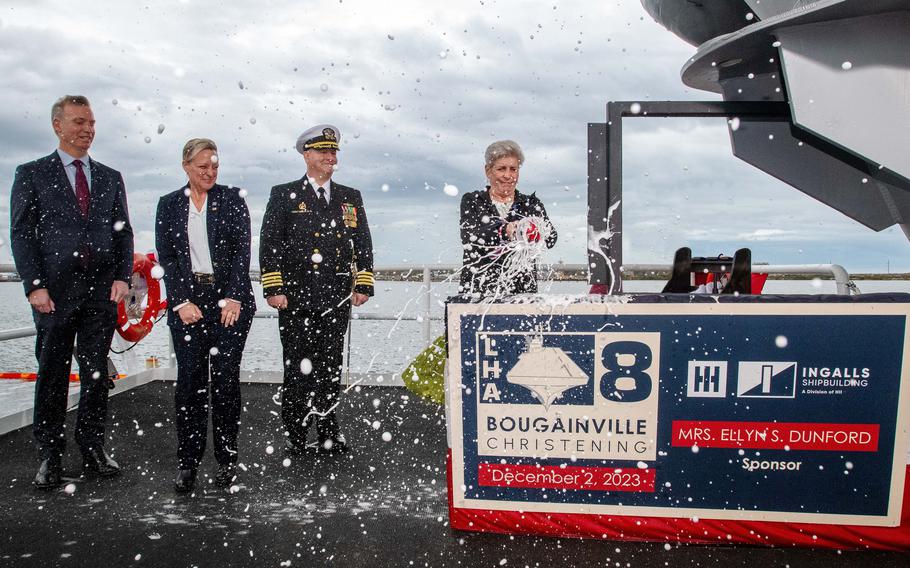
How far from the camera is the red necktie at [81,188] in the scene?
9.75 ft

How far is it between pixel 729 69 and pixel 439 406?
3035 mm

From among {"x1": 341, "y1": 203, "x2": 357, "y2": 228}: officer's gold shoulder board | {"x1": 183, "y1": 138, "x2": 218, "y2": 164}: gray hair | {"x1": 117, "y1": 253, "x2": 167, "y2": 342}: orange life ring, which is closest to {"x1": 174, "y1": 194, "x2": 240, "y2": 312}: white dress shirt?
{"x1": 183, "y1": 138, "x2": 218, "y2": 164}: gray hair

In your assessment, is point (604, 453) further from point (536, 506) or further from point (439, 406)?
point (439, 406)

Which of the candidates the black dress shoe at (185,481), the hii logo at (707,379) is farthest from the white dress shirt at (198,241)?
the hii logo at (707,379)

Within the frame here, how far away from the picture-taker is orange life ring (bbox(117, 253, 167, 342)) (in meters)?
5.32

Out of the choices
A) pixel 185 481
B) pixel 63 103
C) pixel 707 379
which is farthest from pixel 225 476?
pixel 707 379

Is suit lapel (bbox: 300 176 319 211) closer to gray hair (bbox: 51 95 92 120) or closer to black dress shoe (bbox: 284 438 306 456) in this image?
gray hair (bbox: 51 95 92 120)

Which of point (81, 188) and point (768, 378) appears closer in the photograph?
point (768, 378)

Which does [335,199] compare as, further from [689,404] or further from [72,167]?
[689,404]

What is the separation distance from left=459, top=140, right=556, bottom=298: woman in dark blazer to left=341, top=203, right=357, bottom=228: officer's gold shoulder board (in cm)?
79

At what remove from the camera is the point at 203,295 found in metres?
2.87

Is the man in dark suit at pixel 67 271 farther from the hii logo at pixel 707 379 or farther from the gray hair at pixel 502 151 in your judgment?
the hii logo at pixel 707 379

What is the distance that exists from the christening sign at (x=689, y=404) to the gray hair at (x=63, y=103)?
2.19 m

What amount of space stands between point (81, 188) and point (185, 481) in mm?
1565
